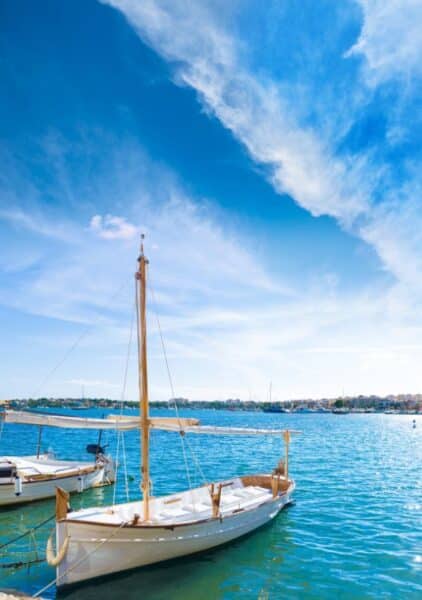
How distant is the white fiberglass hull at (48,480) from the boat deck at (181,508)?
9642 mm

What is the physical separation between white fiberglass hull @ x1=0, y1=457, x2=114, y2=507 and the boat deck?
9.64m

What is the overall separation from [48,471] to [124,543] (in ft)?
50.6

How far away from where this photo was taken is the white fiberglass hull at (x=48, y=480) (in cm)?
2216

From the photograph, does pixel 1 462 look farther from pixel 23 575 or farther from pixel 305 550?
pixel 305 550

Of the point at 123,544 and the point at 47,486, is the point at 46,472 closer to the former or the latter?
the point at 47,486

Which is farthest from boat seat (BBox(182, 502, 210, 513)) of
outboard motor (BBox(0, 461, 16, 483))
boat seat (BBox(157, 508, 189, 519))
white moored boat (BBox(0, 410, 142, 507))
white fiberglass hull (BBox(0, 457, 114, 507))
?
outboard motor (BBox(0, 461, 16, 483))

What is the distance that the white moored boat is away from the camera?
17281 millimetres

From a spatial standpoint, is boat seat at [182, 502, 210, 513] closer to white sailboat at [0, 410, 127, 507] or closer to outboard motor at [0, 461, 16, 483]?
white sailboat at [0, 410, 127, 507]

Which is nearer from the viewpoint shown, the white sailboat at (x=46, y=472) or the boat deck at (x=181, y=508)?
the boat deck at (x=181, y=508)

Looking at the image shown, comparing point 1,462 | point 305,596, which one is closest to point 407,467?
point 305,596

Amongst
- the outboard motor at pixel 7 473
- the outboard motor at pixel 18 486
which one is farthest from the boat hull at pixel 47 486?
the outboard motor at pixel 7 473

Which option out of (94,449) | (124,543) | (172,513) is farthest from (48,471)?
(124,543)

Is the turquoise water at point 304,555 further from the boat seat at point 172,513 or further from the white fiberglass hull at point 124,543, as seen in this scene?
the boat seat at point 172,513

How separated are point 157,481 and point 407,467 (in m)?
25.5
